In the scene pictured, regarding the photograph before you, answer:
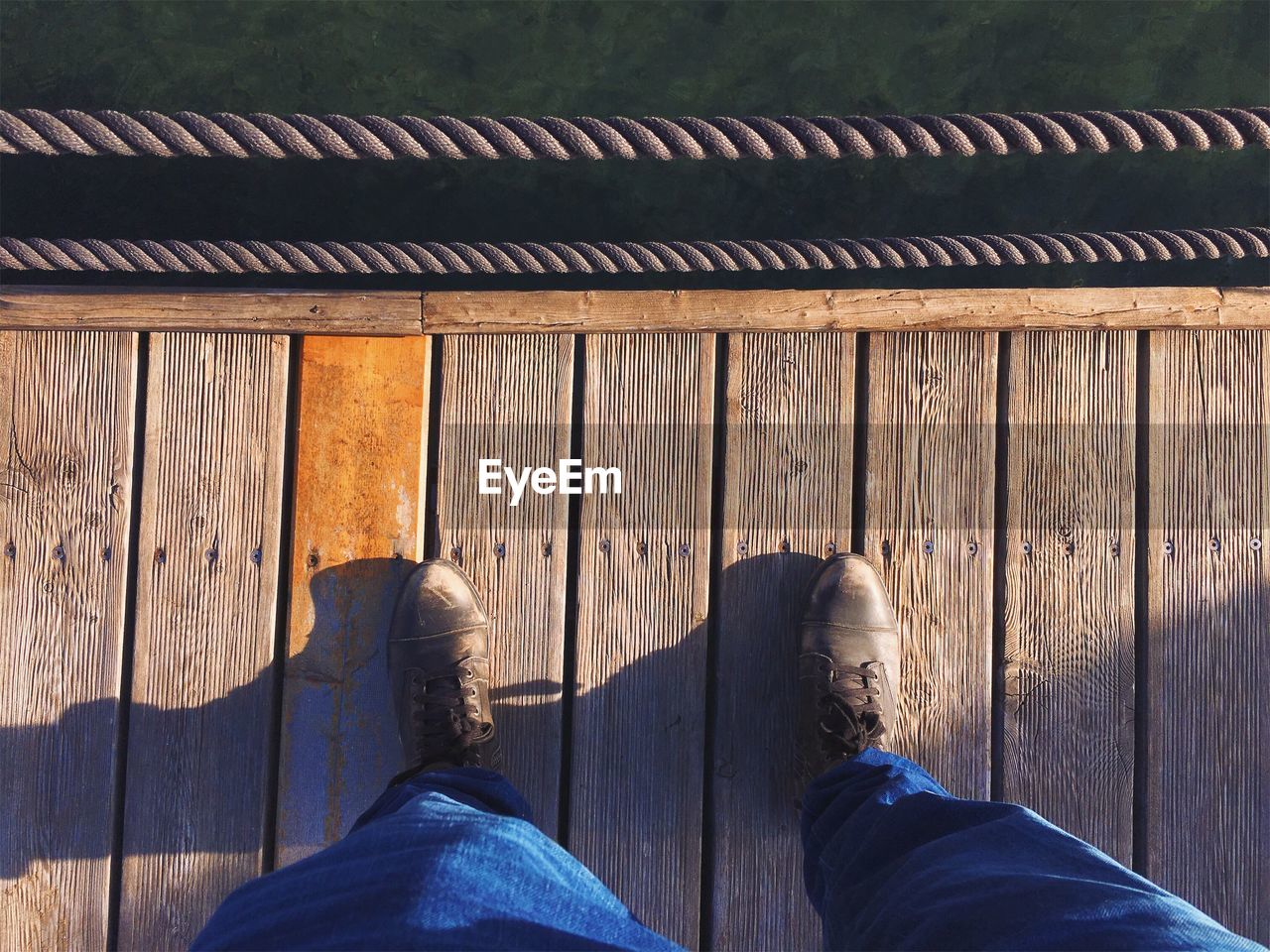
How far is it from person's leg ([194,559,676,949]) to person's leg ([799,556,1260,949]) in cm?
32

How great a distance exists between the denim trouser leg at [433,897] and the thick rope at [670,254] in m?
0.88

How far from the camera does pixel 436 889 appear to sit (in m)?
1.01

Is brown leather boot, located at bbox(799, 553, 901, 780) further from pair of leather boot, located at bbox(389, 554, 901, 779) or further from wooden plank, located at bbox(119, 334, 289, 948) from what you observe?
wooden plank, located at bbox(119, 334, 289, 948)

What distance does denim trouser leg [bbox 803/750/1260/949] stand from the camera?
3.21 ft

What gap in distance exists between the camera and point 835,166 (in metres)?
1.82

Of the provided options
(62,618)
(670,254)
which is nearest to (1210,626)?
(670,254)

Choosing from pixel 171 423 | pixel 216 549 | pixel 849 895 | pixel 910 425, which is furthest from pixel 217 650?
pixel 910 425

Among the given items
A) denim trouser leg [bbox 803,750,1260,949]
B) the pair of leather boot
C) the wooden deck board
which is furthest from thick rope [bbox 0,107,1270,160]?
denim trouser leg [bbox 803,750,1260,949]

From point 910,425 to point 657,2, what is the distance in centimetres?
104

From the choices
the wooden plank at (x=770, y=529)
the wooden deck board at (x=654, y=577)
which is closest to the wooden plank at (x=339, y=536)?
the wooden deck board at (x=654, y=577)

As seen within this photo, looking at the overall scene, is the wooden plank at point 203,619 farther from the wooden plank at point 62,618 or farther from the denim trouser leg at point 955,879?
the denim trouser leg at point 955,879

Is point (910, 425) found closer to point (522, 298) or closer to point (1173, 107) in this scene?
point (522, 298)

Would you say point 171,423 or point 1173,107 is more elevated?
point 1173,107

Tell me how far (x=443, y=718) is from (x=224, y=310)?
31.6 inches
